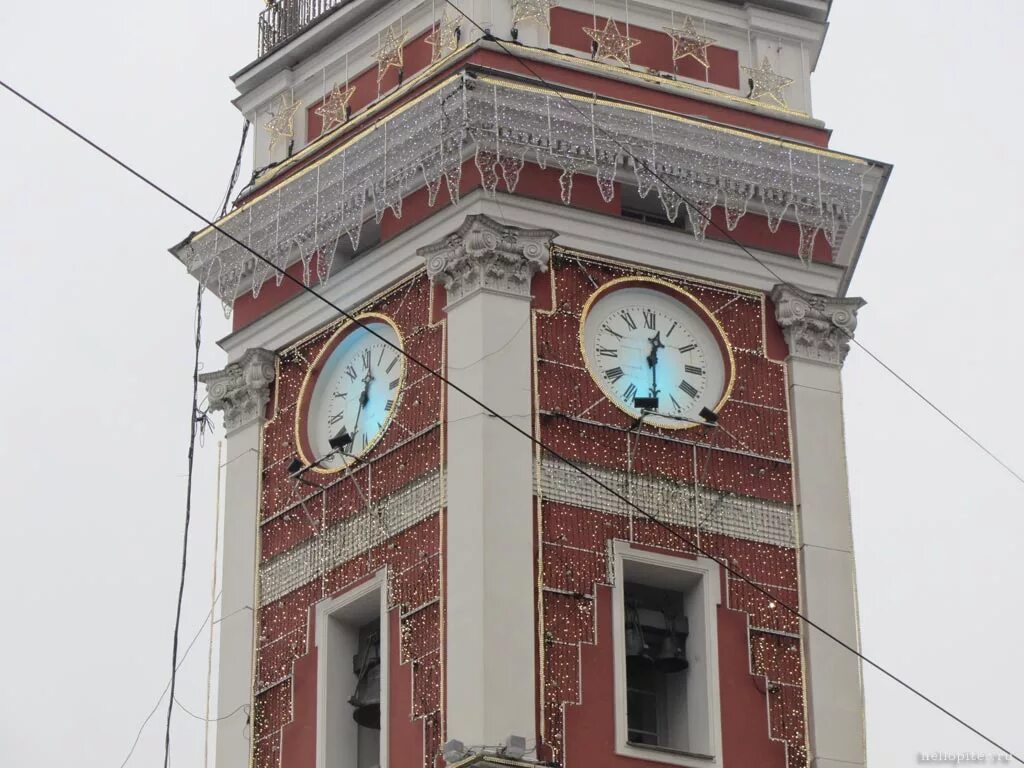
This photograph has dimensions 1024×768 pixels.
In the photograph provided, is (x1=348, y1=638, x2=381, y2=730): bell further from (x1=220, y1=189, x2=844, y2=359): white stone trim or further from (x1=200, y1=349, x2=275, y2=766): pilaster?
(x1=220, y1=189, x2=844, y2=359): white stone trim

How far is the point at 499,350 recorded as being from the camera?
1545 inches

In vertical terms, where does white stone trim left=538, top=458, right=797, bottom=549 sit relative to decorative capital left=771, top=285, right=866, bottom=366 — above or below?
below

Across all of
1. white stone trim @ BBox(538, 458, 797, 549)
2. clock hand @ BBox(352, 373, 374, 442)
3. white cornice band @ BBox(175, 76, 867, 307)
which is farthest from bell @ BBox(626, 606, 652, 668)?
white cornice band @ BBox(175, 76, 867, 307)

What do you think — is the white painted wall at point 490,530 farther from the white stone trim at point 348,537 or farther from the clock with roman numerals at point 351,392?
the clock with roman numerals at point 351,392

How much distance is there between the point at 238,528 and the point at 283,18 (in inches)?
282

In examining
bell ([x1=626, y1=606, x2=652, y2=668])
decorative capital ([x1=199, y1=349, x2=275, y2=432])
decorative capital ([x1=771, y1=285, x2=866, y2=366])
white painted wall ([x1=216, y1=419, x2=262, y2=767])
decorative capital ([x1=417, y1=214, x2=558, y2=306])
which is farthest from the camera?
decorative capital ([x1=199, y1=349, x2=275, y2=432])

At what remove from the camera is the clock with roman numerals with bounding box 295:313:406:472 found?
4044 cm

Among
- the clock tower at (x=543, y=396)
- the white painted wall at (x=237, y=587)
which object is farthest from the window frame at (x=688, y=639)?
the white painted wall at (x=237, y=587)

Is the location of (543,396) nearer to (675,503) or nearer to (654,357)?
(654,357)

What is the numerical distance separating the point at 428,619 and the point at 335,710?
1898 millimetres

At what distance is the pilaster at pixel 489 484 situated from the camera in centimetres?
3722

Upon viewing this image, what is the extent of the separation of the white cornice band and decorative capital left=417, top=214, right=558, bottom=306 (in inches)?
26.8

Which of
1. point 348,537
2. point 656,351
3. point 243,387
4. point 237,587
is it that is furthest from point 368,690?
point 656,351

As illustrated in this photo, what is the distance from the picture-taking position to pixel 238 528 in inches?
1633
